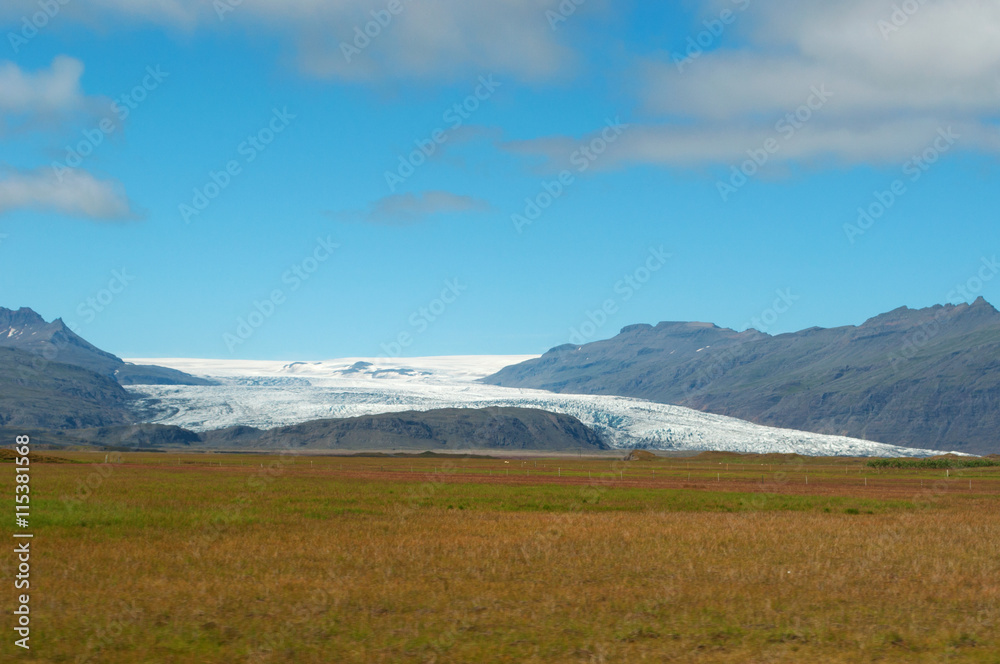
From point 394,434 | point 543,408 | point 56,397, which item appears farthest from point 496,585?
point 56,397

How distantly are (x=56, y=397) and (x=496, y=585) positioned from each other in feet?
576

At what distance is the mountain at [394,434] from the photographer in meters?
134

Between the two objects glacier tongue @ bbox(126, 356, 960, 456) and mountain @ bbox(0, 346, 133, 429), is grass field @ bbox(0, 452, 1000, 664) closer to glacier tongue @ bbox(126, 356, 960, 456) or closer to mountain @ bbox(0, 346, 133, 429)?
glacier tongue @ bbox(126, 356, 960, 456)

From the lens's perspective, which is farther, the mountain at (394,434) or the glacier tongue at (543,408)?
the glacier tongue at (543,408)

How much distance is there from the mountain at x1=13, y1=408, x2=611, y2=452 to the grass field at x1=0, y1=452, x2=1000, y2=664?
101 meters

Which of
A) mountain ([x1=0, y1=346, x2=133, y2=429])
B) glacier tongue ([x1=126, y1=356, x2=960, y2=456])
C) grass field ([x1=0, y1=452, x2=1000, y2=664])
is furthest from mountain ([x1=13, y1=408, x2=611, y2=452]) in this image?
grass field ([x1=0, y1=452, x2=1000, y2=664])

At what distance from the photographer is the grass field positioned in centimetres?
1334

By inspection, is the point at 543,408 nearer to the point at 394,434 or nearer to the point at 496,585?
the point at 394,434

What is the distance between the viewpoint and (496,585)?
1809 centimetres

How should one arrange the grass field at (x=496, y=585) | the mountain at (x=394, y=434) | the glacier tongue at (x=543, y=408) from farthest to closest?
the glacier tongue at (x=543, y=408), the mountain at (x=394, y=434), the grass field at (x=496, y=585)

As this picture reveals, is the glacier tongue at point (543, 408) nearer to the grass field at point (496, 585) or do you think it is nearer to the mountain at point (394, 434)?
the mountain at point (394, 434)

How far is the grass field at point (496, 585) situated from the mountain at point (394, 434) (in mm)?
101458

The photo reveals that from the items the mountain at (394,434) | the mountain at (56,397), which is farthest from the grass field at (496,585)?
the mountain at (56,397)

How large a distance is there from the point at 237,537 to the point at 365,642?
12709mm
